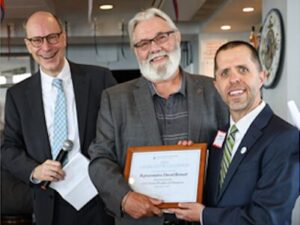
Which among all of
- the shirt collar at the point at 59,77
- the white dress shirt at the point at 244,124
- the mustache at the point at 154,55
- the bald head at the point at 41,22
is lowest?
the white dress shirt at the point at 244,124

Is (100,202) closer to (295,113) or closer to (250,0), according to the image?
(295,113)

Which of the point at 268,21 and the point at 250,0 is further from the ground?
the point at 250,0

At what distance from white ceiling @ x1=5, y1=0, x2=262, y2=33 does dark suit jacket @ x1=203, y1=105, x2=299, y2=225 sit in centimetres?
407

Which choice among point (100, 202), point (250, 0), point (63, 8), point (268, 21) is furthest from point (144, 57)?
point (63, 8)

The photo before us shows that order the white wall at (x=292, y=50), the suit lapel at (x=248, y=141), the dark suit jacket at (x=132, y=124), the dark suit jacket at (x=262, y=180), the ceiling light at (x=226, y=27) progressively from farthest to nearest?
1. the ceiling light at (x=226, y=27)
2. the white wall at (x=292, y=50)
3. the dark suit jacket at (x=132, y=124)
4. the suit lapel at (x=248, y=141)
5. the dark suit jacket at (x=262, y=180)

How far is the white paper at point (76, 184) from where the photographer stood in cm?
229

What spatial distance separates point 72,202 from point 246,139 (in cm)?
99

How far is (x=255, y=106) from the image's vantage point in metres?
1.71

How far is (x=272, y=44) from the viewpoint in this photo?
4.04 m

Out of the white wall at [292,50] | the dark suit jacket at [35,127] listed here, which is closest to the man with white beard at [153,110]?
the dark suit jacket at [35,127]

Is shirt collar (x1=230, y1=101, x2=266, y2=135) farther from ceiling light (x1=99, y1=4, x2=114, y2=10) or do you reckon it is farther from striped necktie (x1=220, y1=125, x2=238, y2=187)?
ceiling light (x1=99, y1=4, x2=114, y2=10)

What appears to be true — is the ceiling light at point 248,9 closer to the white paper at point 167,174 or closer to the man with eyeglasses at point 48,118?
the man with eyeglasses at point 48,118

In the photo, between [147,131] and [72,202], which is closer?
[147,131]

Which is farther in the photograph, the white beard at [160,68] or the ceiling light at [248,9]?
the ceiling light at [248,9]
